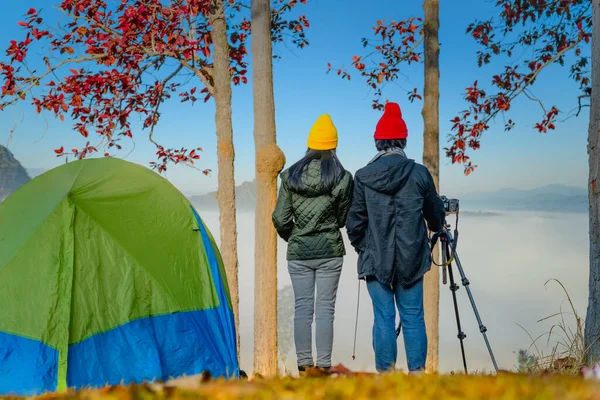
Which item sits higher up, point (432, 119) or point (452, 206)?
point (432, 119)

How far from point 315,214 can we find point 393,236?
68cm

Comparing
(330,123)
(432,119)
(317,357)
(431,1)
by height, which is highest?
(431,1)

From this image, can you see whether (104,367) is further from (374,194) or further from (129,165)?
(374,194)

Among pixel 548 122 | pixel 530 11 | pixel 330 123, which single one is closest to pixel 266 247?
pixel 330 123

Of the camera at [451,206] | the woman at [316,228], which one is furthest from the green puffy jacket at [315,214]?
the camera at [451,206]

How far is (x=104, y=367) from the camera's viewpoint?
4055 millimetres

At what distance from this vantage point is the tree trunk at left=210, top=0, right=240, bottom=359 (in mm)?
6969

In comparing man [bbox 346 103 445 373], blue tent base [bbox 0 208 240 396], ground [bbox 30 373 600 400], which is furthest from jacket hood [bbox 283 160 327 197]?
ground [bbox 30 373 600 400]

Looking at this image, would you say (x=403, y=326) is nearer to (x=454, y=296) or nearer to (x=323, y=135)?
(x=454, y=296)

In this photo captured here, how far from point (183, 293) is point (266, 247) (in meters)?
1.56

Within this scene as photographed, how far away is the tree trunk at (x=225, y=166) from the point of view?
697cm

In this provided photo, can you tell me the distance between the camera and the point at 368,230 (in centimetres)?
423

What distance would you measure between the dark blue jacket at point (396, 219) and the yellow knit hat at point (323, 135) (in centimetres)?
47

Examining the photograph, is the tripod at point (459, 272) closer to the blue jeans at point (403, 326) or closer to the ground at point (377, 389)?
the blue jeans at point (403, 326)
